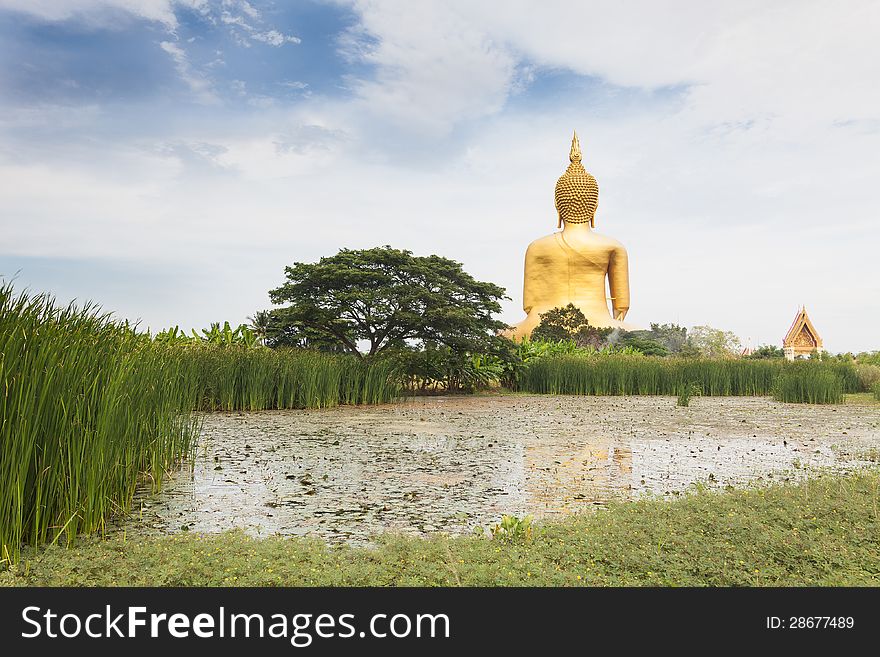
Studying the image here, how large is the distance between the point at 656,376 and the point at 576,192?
771 inches

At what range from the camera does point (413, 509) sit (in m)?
4.40

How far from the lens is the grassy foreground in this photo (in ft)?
9.78

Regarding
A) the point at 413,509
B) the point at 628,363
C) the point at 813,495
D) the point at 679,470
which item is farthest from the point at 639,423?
the point at 628,363

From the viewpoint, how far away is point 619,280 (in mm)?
36438

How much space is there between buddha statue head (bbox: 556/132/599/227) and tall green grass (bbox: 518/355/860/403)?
62.0 ft

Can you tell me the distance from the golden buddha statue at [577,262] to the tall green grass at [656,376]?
55.0 ft

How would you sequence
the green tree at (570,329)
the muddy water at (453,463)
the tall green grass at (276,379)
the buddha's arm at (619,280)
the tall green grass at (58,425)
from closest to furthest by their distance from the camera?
1. the tall green grass at (58,425)
2. the muddy water at (453,463)
3. the tall green grass at (276,379)
4. the green tree at (570,329)
5. the buddha's arm at (619,280)

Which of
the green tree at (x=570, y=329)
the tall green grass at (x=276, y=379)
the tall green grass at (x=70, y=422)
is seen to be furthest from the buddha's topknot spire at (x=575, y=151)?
the tall green grass at (x=70, y=422)

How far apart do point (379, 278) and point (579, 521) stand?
446 inches

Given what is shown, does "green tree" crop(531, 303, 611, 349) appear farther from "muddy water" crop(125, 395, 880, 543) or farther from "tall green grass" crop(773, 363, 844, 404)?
"muddy water" crop(125, 395, 880, 543)

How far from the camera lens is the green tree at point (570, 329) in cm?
3138

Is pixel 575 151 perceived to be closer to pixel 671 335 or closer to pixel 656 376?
pixel 671 335

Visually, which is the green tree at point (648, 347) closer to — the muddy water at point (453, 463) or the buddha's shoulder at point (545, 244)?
the buddha's shoulder at point (545, 244)

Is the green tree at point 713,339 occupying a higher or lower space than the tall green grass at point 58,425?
higher
